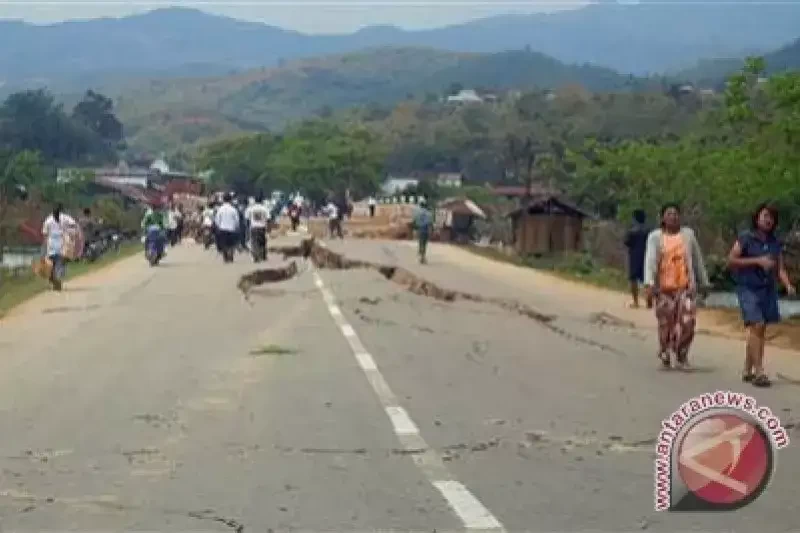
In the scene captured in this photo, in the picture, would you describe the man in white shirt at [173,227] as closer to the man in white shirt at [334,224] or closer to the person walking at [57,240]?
the man in white shirt at [334,224]

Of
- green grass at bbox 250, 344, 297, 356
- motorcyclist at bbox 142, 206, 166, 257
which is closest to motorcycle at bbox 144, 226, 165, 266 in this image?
motorcyclist at bbox 142, 206, 166, 257

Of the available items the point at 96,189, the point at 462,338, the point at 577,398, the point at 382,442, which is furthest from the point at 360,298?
the point at 96,189

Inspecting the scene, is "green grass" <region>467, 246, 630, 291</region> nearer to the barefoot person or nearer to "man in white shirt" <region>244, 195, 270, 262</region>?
"man in white shirt" <region>244, 195, 270, 262</region>

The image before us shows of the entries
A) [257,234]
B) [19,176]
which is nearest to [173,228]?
[19,176]

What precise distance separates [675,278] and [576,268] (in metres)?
30.0

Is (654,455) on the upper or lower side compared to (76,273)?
upper

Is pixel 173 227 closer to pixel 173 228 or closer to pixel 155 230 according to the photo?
pixel 173 228

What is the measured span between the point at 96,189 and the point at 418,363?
7453 cm

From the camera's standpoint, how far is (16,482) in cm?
919

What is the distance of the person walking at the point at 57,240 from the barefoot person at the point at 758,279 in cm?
1654

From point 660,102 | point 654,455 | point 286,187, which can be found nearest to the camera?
point 654,455

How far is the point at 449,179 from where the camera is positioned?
133 metres

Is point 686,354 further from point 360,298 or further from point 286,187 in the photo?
point 286,187

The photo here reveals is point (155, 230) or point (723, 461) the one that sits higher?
point (723, 461)
